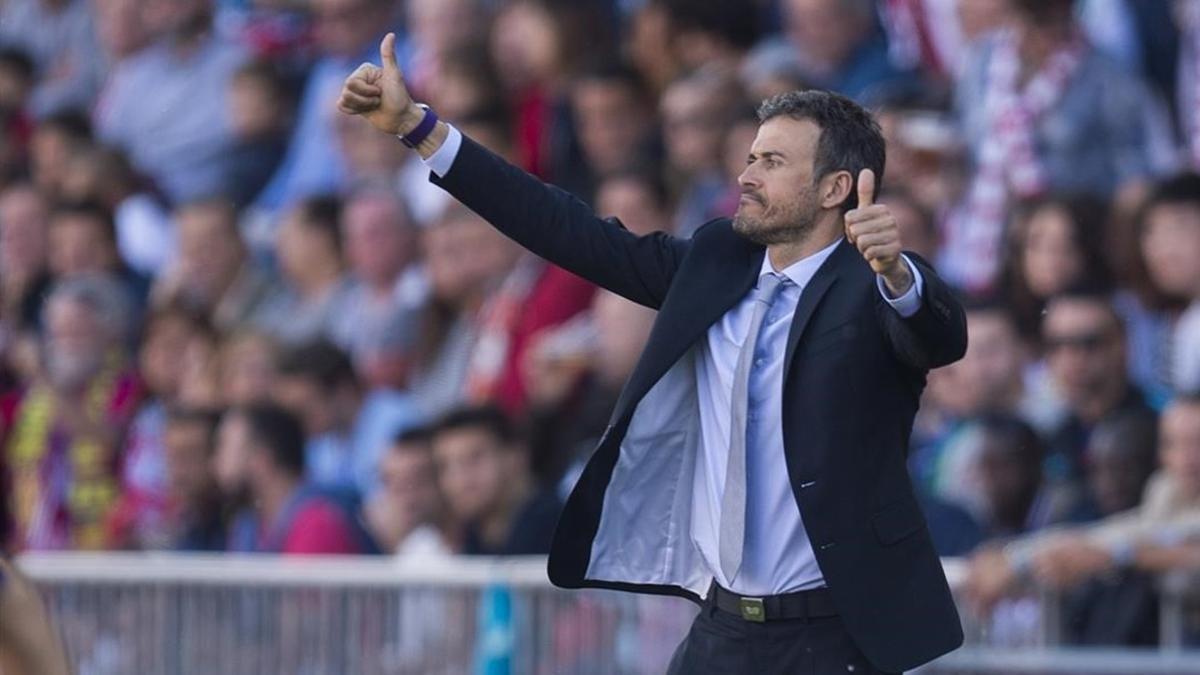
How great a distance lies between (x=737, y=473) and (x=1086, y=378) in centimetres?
336

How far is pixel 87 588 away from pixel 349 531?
1.08 m

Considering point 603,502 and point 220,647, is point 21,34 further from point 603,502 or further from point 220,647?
point 603,502

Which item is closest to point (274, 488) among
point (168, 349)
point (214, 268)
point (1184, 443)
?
point (168, 349)

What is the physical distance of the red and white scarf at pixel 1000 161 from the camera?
378 inches

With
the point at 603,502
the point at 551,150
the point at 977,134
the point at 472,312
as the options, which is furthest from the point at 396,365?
the point at 603,502

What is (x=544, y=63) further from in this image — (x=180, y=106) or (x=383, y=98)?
(x=383, y=98)

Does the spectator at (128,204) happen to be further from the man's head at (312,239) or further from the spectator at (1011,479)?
the spectator at (1011,479)

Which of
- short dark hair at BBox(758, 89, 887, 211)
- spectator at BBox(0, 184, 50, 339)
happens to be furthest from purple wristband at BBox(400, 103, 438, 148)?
spectator at BBox(0, 184, 50, 339)

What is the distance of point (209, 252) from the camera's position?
42.0ft

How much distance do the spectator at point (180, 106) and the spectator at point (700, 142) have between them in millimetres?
3688

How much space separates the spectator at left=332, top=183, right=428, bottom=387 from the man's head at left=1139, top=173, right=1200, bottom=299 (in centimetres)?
372

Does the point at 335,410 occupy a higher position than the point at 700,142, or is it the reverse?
the point at 700,142

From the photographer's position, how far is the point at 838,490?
17.9 feet

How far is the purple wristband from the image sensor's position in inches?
223
